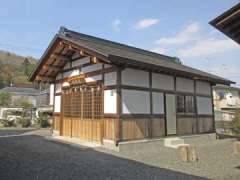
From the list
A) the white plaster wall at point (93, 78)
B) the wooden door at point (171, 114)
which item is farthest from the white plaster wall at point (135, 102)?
the white plaster wall at point (93, 78)

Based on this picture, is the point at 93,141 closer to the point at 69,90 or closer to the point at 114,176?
the point at 69,90

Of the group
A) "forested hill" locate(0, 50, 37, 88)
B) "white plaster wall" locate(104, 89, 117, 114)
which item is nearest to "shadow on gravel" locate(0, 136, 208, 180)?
"white plaster wall" locate(104, 89, 117, 114)

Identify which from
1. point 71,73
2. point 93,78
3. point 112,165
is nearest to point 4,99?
point 71,73

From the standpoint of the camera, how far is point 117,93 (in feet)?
27.6

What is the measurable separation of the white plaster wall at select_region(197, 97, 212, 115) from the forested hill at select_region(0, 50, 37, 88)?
5919 centimetres

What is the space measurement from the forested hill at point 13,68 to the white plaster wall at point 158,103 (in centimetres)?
6008

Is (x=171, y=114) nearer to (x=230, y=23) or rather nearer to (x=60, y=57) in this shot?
(x=230, y=23)

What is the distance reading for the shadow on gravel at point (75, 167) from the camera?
5.09 m

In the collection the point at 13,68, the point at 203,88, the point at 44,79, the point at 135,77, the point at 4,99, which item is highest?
the point at 13,68

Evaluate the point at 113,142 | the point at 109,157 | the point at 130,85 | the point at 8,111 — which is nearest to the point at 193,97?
the point at 130,85

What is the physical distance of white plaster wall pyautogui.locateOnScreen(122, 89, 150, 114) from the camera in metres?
8.58

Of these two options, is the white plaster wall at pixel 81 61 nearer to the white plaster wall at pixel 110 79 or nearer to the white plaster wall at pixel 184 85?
the white plaster wall at pixel 110 79

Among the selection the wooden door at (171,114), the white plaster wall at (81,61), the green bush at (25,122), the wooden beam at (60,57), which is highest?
the wooden beam at (60,57)

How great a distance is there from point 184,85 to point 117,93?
4.39m
